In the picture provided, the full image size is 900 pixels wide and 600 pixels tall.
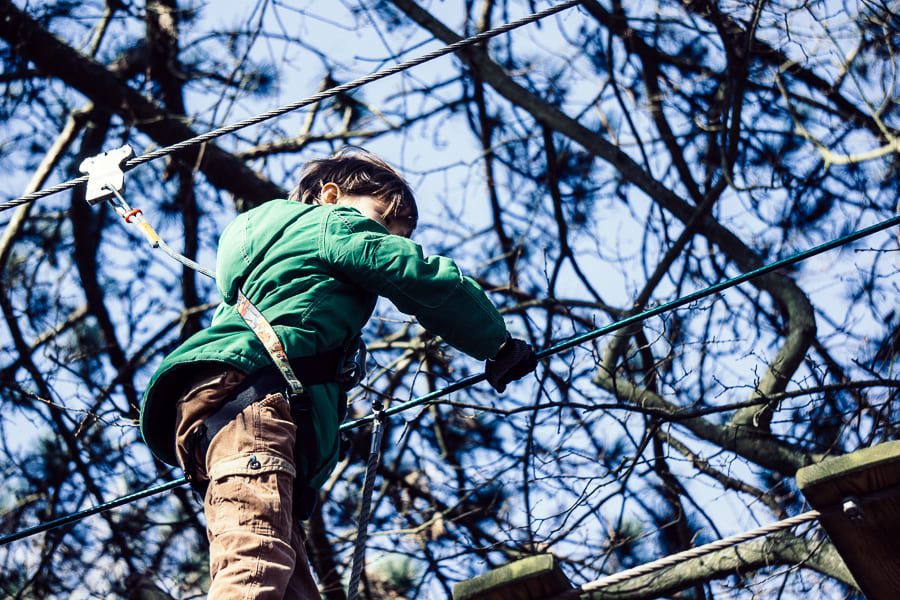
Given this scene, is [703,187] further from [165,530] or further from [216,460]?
[216,460]

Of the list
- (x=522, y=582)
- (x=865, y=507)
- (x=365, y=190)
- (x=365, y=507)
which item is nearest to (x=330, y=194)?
(x=365, y=190)

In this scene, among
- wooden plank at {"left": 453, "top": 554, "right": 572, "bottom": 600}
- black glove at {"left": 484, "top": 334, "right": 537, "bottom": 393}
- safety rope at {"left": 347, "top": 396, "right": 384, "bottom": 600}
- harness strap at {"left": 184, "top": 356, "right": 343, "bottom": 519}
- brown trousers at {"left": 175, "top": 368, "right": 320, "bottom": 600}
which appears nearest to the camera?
brown trousers at {"left": 175, "top": 368, "right": 320, "bottom": 600}

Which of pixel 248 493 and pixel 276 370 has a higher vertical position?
pixel 276 370

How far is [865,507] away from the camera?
2.44 metres

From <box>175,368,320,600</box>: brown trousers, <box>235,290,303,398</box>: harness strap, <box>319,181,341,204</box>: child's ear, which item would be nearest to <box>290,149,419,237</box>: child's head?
<box>319,181,341,204</box>: child's ear

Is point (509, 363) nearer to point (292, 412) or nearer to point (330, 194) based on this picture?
point (292, 412)

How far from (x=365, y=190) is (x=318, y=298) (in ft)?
1.56

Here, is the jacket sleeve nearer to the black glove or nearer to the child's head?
the black glove

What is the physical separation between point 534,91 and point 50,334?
2.37m

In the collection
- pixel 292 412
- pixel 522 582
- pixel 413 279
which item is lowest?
pixel 522 582

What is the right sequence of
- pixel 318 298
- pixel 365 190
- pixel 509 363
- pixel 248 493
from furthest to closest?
pixel 365 190, pixel 509 363, pixel 318 298, pixel 248 493

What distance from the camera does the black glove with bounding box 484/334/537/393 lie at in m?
2.65

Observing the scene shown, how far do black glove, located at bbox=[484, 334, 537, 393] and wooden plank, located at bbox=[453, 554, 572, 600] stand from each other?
0.36m

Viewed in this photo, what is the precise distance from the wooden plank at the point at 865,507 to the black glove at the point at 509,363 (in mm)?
581
